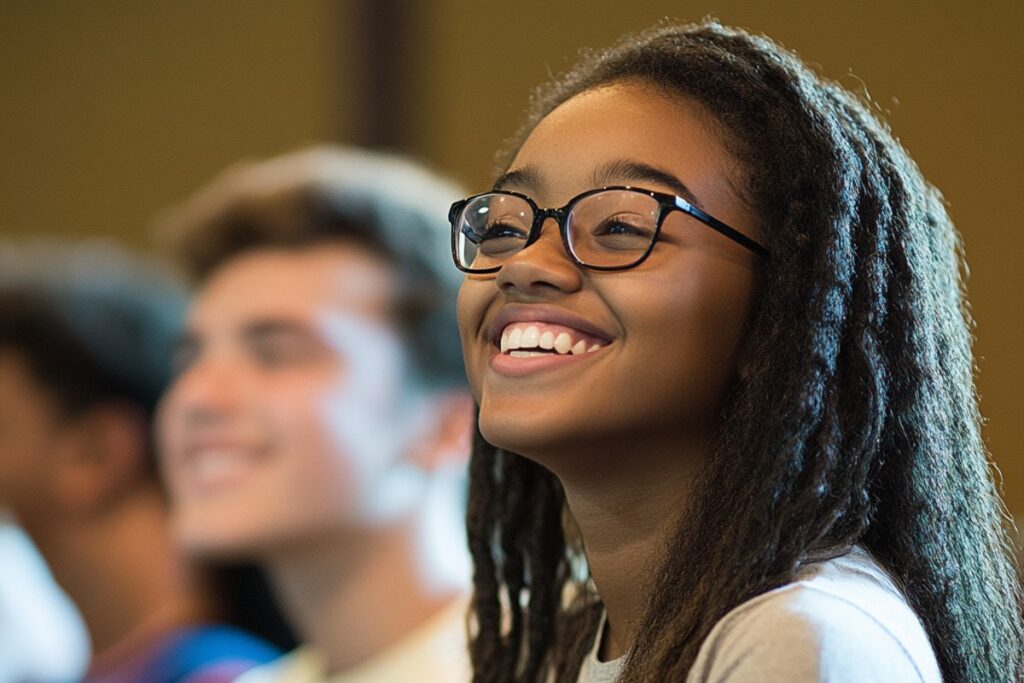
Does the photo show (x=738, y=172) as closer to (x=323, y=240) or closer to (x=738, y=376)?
(x=738, y=376)

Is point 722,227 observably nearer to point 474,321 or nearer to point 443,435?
point 474,321

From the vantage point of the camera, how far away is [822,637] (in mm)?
973

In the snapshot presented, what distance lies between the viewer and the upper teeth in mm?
1170

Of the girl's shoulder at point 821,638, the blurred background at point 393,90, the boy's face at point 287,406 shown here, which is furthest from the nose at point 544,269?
the boy's face at point 287,406

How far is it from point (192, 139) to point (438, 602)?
2124 mm

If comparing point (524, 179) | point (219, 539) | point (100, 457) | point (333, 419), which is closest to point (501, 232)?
point (524, 179)

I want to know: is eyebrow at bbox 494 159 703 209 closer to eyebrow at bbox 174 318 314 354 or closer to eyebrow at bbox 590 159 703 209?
eyebrow at bbox 590 159 703 209

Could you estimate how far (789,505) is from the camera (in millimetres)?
1097

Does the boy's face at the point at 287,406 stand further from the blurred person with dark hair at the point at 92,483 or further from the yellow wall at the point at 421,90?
the yellow wall at the point at 421,90

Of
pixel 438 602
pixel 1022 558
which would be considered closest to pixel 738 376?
pixel 1022 558

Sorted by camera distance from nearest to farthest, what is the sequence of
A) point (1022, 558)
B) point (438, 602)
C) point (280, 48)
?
point (1022, 558) → point (438, 602) → point (280, 48)

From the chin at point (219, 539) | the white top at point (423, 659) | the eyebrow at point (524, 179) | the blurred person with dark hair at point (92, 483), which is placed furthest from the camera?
the blurred person with dark hair at point (92, 483)

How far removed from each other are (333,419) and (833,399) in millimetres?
1239

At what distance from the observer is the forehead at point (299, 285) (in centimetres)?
228
